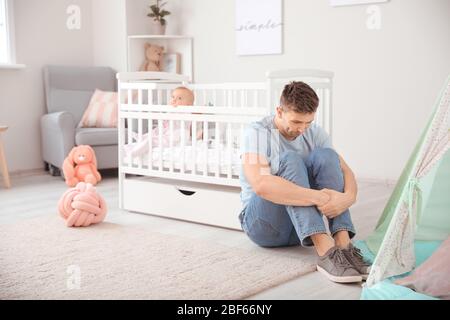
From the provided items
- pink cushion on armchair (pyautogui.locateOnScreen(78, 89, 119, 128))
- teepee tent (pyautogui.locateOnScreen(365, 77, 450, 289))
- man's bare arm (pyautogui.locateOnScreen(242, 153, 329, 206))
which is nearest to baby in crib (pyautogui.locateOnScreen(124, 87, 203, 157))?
man's bare arm (pyautogui.locateOnScreen(242, 153, 329, 206))

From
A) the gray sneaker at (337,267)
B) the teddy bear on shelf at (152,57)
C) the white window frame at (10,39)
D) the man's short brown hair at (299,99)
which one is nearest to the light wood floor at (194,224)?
the gray sneaker at (337,267)

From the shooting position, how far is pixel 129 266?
2146mm

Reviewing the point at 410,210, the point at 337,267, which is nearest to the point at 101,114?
the point at 337,267

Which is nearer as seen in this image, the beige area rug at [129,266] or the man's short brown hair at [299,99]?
the beige area rug at [129,266]

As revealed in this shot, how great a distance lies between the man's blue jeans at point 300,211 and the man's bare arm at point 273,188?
0.03 metres

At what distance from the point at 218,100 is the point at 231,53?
36cm

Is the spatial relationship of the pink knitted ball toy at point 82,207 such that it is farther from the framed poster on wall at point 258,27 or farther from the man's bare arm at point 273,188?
the framed poster on wall at point 258,27

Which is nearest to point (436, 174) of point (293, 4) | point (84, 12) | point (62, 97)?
point (293, 4)

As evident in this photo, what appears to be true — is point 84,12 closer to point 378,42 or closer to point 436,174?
point 378,42

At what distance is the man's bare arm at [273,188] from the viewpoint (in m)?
2.03

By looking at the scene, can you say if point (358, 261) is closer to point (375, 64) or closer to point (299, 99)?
point (299, 99)

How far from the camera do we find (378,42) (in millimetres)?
3885

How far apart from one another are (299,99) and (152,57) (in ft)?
9.64

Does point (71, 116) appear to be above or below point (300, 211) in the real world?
above
